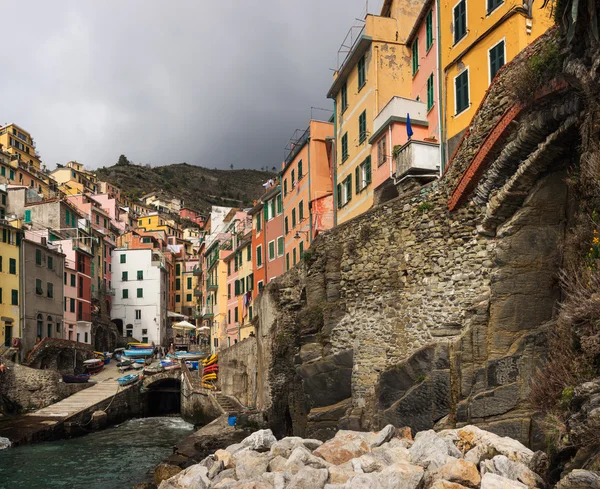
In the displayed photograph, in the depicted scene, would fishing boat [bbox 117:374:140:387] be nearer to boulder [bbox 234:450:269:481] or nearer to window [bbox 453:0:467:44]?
boulder [bbox 234:450:269:481]

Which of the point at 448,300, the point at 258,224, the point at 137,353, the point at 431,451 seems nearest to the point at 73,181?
the point at 137,353

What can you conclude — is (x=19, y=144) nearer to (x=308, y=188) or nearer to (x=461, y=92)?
(x=308, y=188)

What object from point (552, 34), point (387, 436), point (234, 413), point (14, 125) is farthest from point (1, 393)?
point (14, 125)

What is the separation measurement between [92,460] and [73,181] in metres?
87.6

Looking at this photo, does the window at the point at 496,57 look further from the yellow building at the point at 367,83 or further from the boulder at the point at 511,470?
the boulder at the point at 511,470

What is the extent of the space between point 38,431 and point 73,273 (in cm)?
3004

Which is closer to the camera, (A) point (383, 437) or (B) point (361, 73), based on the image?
(A) point (383, 437)

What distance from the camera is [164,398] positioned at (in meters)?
62.4

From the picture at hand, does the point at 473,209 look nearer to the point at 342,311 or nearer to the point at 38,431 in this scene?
the point at 342,311

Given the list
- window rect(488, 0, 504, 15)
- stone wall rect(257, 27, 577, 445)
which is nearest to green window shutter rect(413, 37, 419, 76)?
window rect(488, 0, 504, 15)

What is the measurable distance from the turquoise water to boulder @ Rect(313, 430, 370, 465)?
51.2 feet

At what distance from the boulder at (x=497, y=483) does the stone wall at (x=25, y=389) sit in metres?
42.0

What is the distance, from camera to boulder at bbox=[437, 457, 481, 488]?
12281mm

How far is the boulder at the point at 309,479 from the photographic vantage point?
13.8 meters
